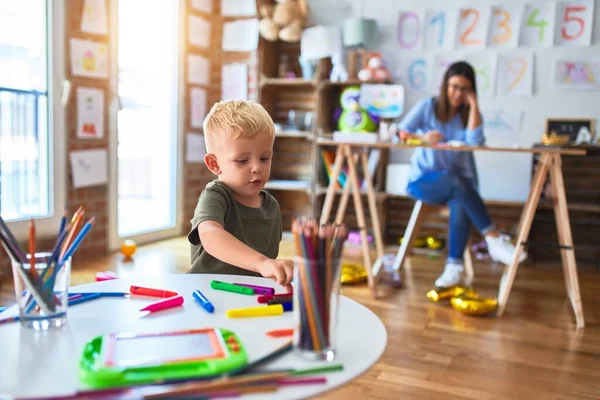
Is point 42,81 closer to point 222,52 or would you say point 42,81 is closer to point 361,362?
point 222,52

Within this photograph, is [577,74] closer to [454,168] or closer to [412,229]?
[454,168]

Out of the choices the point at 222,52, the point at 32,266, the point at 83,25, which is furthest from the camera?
the point at 222,52

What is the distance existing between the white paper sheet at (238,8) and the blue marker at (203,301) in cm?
348

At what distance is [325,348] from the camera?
2.04ft

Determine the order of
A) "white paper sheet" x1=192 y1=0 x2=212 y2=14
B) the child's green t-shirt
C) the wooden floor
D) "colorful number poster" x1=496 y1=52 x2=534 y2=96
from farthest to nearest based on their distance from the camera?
1. "white paper sheet" x1=192 y1=0 x2=212 y2=14
2. "colorful number poster" x1=496 y1=52 x2=534 y2=96
3. the wooden floor
4. the child's green t-shirt

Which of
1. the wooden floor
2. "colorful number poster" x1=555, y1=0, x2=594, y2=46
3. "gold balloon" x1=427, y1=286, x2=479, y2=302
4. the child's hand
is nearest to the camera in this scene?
the child's hand

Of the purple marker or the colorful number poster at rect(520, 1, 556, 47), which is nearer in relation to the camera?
the purple marker

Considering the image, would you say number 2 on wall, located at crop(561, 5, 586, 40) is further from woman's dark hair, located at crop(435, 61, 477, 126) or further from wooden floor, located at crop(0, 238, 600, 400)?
wooden floor, located at crop(0, 238, 600, 400)

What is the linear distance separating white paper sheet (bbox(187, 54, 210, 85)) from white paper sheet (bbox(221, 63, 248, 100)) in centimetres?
12

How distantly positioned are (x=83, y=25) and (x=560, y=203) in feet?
8.06

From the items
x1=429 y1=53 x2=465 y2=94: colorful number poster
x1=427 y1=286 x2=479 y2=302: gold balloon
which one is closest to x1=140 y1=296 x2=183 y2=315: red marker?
x1=427 y1=286 x2=479 y2=302: gold balloon

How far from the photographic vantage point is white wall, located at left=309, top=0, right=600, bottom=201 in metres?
3.61

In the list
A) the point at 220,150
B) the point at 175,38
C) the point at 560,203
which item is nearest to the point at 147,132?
the point at 175,38

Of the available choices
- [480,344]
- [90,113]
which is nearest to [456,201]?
[480,344]
